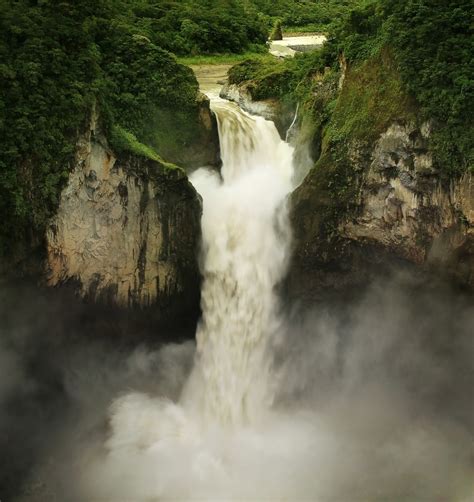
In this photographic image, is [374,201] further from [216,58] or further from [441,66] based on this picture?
[216,58]

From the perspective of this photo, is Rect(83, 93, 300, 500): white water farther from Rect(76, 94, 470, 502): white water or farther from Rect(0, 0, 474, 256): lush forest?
Rect(0, 0, 474, 256): lush forest

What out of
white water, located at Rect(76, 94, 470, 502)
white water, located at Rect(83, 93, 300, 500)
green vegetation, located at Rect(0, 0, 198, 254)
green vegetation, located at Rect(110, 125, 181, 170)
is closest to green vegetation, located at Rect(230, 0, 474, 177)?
white water, located at Rect(83, 93, 300, 500)

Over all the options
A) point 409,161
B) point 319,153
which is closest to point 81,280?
point 319,153

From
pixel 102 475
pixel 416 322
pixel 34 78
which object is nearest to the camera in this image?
pixel 34 78

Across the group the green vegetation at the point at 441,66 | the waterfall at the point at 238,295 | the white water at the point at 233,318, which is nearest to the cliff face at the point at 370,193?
the green vegetation at the point at 441,66

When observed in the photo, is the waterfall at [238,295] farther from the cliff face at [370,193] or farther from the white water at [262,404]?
the cliff face at [370,193]

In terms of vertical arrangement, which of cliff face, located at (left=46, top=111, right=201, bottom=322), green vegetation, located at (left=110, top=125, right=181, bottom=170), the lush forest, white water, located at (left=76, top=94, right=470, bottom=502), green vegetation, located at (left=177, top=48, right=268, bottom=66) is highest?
green vegetation, located at (left=177, top=48, right=268, bottom=66)

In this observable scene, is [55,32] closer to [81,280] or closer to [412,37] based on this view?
[81,280]
